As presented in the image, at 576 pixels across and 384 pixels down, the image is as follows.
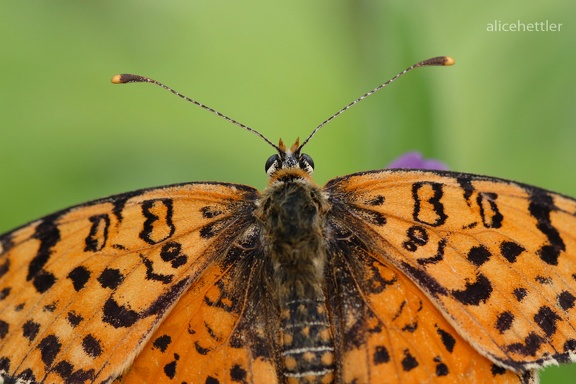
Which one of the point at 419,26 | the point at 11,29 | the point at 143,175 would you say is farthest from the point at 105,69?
the point at 419,26

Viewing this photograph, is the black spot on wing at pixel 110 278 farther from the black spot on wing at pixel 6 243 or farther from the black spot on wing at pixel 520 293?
the black spot on wing at pixel 520 293

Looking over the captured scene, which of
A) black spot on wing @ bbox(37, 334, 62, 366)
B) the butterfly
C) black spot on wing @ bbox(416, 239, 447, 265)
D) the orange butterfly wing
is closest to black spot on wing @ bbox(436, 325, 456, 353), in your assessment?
the butterfly

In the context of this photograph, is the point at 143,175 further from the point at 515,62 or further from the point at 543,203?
the point at 543,203

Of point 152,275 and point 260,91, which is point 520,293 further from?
point 260,91

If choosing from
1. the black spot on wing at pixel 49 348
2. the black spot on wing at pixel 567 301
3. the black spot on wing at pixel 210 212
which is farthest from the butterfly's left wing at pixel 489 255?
the black spot on wing at pixel 49 348

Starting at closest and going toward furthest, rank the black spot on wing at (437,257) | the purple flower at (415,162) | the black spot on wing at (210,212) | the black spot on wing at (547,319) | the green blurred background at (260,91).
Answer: the black spot on wing at (547,319) < the black spot on wing at (437,257) < the black spot on wing at (210,212) < the purple flower at (415,162) < the green blurred background at (260,91)

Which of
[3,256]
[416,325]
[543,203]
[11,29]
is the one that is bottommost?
[416,325]
